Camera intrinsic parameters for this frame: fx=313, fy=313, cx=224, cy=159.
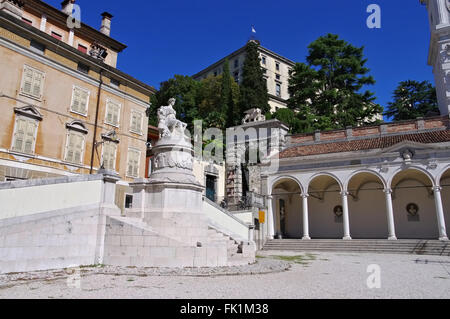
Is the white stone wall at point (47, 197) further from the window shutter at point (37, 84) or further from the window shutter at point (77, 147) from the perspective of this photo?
the window shutter at point (37, 84)

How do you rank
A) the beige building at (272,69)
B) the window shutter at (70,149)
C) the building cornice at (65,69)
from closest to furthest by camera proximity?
the building cornice at (65,69), the window shutter at (70,149), the beige building at (272,69)

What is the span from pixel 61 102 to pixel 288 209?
758 inches

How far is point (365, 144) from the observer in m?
23.5

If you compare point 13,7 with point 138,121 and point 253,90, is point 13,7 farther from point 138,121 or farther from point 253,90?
point 253,90

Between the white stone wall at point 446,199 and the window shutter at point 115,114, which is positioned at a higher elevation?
the window shutter at point 115,114

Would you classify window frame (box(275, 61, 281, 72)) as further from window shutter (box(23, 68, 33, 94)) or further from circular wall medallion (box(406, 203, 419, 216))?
window shutter (box(23, 68, 33, 94))

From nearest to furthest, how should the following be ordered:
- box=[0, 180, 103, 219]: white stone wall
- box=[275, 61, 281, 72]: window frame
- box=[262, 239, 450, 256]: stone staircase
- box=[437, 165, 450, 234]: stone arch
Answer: box=[0, 180, 103, 219]: white stone wall, box=[262, 239, 450, 256]: stone staircase, box=[437, 165, 450, 234]: stone arch, box=[275, 61, 281, 72]: window frame

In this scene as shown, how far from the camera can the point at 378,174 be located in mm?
21391

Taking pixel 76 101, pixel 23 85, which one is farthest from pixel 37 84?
pixel 76 101

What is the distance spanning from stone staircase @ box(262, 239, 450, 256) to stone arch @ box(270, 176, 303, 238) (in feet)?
14.9

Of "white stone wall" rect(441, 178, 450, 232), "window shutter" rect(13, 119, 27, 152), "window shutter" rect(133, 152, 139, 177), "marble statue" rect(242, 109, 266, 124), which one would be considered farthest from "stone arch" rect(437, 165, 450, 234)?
"window shutter" rect(13, 119, 27, 152)

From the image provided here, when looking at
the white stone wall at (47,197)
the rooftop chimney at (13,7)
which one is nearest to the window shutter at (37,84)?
the rooftop chimney at (13,7)

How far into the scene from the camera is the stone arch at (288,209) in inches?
1041

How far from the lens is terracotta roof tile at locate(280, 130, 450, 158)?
21.3 meters
